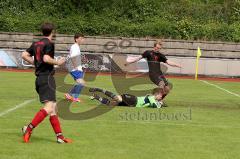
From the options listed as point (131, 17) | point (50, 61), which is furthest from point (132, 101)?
point (131, 17)

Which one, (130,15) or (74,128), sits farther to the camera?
(130,15)

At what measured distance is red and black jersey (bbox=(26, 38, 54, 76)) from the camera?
8.96m

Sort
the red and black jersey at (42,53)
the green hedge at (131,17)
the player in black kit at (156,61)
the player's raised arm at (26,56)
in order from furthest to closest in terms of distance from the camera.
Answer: the green hedge at (131,17) → the player in black kit at (156,61) → the player's raised arm at (26,56) → the red and black jersey at (42,53)

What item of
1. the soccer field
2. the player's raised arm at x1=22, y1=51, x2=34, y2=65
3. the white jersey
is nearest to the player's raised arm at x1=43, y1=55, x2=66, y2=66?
the player's raised arm at x1=22, y1=51, x2=34, y2=65

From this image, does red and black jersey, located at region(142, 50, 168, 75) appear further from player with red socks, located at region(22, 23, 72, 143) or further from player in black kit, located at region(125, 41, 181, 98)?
player with red socks, located at region(22, 23, 72, 143)

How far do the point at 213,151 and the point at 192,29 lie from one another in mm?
29383

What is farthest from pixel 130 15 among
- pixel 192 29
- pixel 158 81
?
pixel 158 81

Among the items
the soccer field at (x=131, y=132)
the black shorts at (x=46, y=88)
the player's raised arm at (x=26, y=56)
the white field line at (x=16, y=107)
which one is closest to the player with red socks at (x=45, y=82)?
the black shorts at (x=46, y=88)

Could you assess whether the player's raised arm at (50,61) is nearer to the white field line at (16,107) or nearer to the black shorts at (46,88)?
the black shorts at (46,88)

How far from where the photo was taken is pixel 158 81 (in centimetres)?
1520

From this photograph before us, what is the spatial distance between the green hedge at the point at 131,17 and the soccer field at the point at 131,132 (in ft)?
70.0

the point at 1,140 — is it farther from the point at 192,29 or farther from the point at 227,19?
the point at 227,19

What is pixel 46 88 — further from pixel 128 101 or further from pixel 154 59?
pixel 154 59

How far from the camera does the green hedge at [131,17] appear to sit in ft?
123
